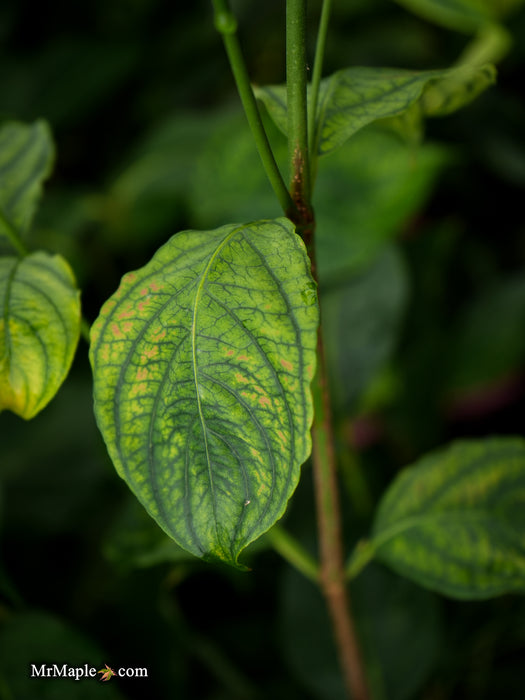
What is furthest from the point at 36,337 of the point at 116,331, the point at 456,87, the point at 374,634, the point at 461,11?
the point at 461,11

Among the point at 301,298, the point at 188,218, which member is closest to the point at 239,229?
the point at 301,298

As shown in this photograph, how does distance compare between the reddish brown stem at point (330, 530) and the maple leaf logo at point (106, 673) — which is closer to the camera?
the reddish brown stem at point (330, 530)

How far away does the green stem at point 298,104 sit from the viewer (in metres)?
0.43

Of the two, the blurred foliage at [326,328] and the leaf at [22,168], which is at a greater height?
the leaf at [22,168]

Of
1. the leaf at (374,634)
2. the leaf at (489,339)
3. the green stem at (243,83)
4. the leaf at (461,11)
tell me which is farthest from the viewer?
the leaf at (489,339)

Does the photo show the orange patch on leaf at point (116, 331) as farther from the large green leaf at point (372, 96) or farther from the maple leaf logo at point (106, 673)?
the maple leaf logo at point (106, 673)

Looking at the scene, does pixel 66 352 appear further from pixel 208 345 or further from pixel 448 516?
pixel 448 516

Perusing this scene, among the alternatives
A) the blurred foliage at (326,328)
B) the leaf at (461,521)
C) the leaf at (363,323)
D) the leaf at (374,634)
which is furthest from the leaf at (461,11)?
the leaf at (374,634)

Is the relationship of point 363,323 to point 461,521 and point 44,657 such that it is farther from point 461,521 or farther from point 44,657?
point 44,657

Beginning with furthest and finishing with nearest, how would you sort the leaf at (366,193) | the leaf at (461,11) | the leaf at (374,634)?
the leaf at (461,11), the leaf at (366,193), the leaf at (374,634)

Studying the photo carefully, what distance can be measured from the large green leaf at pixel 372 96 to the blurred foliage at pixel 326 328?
5.3 inches

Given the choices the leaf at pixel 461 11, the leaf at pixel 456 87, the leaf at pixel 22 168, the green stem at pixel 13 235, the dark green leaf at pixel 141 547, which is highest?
the leaf at pixel 461 11

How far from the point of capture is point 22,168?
2.24ft

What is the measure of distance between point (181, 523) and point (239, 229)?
0.20 meters
